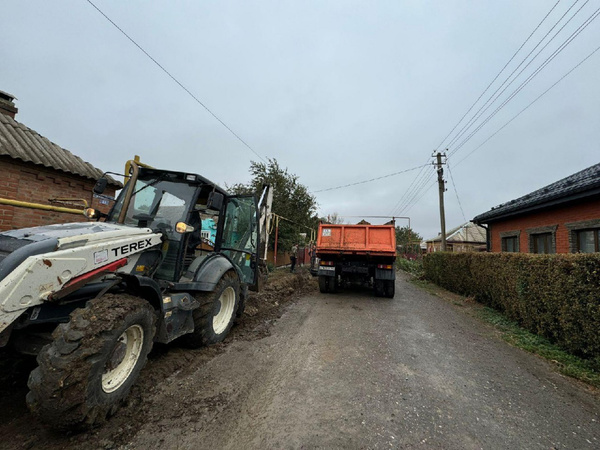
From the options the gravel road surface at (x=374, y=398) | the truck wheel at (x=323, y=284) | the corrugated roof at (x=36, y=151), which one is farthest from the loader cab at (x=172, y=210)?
the truck wheel at (x=323, y=284)

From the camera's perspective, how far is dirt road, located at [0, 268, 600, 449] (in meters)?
2.25

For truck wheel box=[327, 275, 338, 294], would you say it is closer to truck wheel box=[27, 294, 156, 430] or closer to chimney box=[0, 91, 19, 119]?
truck wheel box=[27, 294, 156, 430]

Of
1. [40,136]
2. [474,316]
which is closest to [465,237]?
[474,316]

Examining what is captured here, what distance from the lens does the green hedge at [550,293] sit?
12.8 feet

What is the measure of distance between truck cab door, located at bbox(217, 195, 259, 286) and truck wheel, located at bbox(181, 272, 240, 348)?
1.84 ft

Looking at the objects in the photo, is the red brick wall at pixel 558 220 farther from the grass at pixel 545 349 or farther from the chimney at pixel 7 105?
the chimney at pixel 7 105

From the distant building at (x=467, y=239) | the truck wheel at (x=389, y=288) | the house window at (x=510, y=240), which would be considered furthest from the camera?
the distant building at (x=467, y=239)

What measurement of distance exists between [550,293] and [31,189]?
9334 mm

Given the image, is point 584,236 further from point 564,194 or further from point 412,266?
point 412,266

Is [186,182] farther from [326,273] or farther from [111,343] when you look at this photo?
[326,273]

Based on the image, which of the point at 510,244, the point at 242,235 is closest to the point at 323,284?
the point at 242,235

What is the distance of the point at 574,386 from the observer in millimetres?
3404

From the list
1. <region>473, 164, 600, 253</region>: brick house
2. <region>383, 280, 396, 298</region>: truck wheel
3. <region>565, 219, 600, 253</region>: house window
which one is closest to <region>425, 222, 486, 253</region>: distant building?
<region>473, 164, 600, 253</region>: brick house

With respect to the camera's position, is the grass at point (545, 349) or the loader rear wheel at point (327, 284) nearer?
the grass at point (545, 349)
